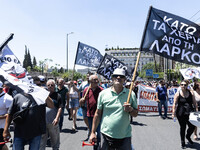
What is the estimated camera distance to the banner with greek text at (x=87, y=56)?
933cm

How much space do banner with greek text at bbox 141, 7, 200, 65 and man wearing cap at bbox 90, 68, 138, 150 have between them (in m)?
1.21

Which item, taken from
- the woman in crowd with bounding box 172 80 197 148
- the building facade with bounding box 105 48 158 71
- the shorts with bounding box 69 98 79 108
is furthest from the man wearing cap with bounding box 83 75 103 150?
the building facade with bounding box 105 48 158 71

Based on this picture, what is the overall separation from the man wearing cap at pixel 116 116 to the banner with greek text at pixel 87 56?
585 centimetres

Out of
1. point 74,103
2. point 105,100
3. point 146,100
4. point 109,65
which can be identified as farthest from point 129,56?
point 105,100

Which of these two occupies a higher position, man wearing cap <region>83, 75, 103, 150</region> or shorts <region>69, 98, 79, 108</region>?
man wearing cap <region>83, 75, 103, 150</region>

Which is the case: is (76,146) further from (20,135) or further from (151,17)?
(151,17)

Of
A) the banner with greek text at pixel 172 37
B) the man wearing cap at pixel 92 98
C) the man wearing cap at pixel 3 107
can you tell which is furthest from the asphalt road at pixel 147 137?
the banner with greek text at pixel 172 37

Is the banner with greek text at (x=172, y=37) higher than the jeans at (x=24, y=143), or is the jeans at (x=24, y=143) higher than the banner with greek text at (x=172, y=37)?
the banner with greek text at (x=172, y=37)

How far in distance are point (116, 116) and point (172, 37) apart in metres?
2.11

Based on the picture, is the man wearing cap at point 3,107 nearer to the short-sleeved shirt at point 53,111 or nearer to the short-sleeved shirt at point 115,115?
the short-sleeved shirt at point 53,111

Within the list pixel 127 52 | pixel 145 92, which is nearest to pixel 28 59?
pixel 127 52

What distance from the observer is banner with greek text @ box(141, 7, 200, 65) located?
4.28 metres

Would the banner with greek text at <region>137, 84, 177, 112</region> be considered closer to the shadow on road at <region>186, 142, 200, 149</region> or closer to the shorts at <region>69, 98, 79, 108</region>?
the shorts at <region>69, 98, 79, 108</region>

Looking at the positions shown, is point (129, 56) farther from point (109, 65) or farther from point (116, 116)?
point (116, 116)
